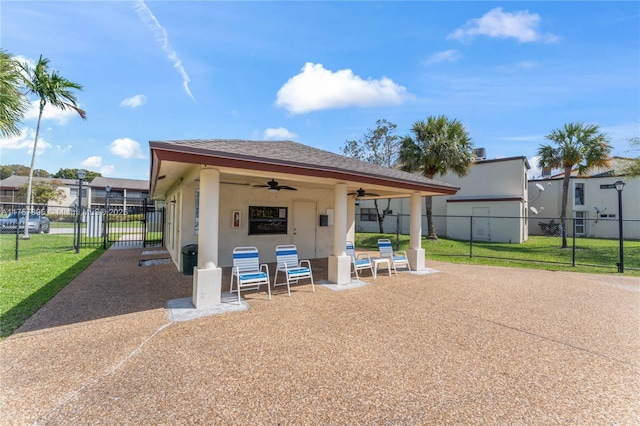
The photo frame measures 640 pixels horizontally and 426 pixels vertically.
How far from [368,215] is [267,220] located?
1833 cm

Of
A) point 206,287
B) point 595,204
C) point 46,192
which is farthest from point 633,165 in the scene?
point 46,192

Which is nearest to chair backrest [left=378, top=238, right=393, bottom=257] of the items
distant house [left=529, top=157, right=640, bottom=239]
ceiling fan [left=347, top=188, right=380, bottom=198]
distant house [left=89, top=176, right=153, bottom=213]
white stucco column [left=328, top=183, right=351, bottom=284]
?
white stucco column [left=328, top=183, right=351, bottom=284]

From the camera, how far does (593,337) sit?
4809mm

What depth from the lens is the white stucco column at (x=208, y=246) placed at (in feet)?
19.1

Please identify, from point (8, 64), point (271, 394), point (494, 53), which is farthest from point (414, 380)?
point (8, 64)

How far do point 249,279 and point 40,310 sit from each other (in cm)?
379

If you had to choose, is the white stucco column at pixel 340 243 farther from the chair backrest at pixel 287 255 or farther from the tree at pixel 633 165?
the tree at pixel 633 165

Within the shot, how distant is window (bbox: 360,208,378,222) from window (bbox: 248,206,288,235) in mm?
17482

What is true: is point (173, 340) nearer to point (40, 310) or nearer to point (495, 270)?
point (40, 310)

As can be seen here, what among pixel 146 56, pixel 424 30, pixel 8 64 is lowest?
pixel 8 64

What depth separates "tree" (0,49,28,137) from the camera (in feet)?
23.6

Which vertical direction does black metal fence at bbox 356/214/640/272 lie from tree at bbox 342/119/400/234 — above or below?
below

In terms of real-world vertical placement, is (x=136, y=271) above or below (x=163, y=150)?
below

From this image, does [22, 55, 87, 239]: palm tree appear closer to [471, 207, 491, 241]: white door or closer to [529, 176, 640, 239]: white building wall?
[471, 207, 491, 241]: white door
